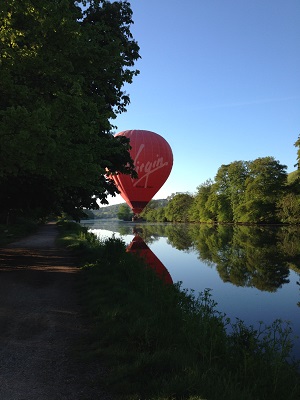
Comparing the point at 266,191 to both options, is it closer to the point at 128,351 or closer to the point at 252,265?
the point at 252,265

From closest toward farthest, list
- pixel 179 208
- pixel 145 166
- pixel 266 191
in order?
pixel 145 166, pixel 266 191, pixel 179 208

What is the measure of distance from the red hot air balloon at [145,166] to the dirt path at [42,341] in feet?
71.3

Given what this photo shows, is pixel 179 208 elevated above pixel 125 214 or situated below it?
above

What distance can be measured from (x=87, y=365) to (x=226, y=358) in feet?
7.61

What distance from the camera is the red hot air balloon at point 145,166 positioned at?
3222 cm

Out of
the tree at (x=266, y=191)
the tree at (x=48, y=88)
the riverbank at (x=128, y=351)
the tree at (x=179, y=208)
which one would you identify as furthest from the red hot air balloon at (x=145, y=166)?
the tree at (x=179, y=208)

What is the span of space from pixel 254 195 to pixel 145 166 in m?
44.1

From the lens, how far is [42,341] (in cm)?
595

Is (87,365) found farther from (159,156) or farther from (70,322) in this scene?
(159,156)

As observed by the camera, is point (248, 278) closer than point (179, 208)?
Yes

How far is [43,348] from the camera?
562cm

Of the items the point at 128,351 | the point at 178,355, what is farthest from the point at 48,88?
the point at 178,355

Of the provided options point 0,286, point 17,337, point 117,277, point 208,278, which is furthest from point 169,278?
point 17,337

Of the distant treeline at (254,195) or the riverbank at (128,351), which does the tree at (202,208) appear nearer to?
the distant treeline at (254,195)
